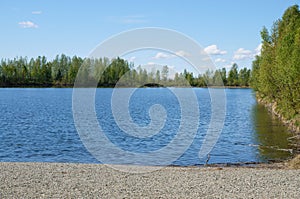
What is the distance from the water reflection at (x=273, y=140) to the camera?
85.3ft

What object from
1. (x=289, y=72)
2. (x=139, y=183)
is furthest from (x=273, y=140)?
(x=139, y=183)

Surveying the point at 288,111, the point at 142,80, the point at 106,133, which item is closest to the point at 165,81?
the point at 142,80

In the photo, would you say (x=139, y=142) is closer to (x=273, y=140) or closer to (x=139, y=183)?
(x=273, y=140)

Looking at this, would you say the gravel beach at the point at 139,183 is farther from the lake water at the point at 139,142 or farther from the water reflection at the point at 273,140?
the water reflection at the point at 273,140

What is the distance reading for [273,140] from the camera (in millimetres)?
32125

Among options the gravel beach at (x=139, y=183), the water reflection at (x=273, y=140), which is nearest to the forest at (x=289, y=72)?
the water reflection at (x=273, y=140)

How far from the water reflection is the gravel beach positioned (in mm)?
8548

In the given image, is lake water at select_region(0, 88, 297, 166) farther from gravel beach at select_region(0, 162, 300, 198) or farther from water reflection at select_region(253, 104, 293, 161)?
gravel beach at select_region(0, 162, 300, 198)

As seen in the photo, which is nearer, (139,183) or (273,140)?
(139,183)

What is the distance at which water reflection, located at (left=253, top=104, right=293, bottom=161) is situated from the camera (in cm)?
2600

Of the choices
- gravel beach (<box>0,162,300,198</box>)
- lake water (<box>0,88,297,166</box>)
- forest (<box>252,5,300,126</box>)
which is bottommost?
lake water (<box>0,88,297,166</box>)

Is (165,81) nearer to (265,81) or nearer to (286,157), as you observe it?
(286,157)

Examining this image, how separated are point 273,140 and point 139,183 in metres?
19.7

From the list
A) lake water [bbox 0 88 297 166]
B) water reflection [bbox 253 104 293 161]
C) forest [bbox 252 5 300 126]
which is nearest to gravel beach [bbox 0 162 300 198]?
lake water [bbox 0 88 297 166]
